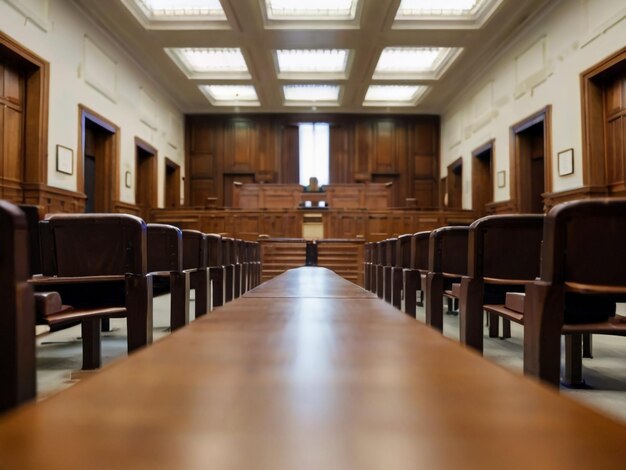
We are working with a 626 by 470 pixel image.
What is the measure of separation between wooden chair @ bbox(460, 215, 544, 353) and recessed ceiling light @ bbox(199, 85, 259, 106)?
892cm

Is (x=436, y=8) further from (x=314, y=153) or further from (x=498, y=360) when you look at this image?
(x=498, y=360)

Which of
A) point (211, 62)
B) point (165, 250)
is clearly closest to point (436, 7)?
point (211, 62)

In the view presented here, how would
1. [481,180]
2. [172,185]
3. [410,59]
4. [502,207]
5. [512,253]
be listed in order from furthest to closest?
1. [172,185]
2. [481,180]
3. [410,59]
4. [502,207]
5. [512,253]

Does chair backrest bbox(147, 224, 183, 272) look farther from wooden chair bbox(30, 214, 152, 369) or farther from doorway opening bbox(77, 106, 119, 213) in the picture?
doorway opening bbox(77, 106, 119, 213)

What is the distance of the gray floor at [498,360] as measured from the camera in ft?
5.93

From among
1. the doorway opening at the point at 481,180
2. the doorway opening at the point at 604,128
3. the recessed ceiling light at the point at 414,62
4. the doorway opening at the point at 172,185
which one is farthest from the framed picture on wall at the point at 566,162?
the doorway opening at the point at 172,185

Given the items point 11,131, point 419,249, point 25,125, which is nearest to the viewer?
point 419,249

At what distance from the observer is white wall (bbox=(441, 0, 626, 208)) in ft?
17.4

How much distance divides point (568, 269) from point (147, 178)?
9.13m

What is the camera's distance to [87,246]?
1.64m

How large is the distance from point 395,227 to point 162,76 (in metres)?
5.58

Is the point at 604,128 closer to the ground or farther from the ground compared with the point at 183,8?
closer to the ground

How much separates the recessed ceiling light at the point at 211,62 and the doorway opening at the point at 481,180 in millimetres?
5035

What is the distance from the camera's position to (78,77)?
632 cm
